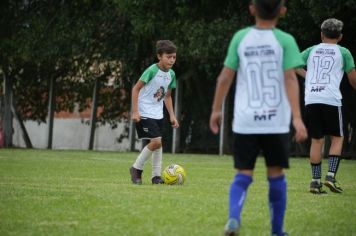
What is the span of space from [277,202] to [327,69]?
4.16 meters

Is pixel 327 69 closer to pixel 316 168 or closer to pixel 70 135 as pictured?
pixel 316 168

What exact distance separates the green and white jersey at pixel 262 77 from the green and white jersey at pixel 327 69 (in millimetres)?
3864

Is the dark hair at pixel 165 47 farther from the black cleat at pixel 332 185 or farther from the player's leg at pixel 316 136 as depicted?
the black cleat at pixel 332 185

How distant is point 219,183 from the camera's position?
12078 mm

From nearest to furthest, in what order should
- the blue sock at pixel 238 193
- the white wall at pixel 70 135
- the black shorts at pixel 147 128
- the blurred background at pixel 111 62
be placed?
the blue sock at pixel 238 193 → the black shorts at pixel 147 128 → the blurred background at pixel 111 62 → the white wall at pixel 70 135

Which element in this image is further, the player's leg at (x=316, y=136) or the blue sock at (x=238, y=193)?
the player's leg at (x=316, y=136)

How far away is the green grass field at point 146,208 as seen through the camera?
23.2 feet

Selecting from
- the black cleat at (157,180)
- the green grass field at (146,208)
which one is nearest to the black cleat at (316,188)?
the green grass field at (146,208)

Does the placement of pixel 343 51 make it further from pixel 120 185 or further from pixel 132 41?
pixel 132 41

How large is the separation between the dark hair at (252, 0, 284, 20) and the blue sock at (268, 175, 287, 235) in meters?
1.25

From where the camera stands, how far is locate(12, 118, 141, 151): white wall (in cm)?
3058

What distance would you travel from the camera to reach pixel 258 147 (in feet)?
21.2

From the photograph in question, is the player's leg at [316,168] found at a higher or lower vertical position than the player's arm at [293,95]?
lower

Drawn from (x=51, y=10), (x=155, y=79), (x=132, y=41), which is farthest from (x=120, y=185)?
(x=51, y=10)
